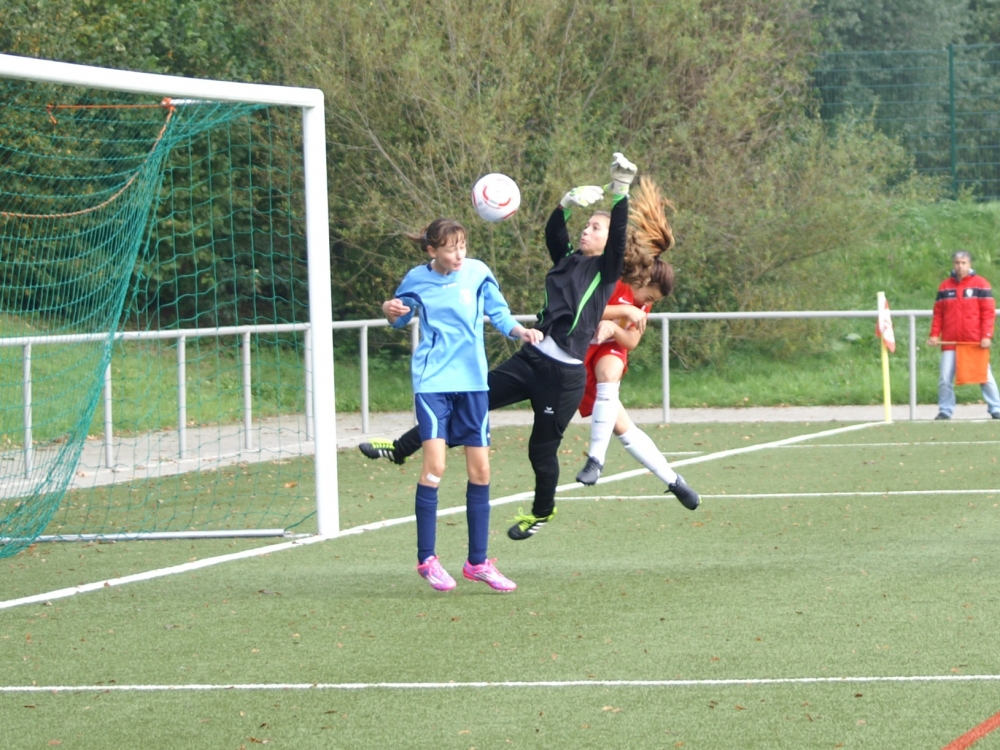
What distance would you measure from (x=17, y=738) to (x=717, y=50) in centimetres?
1787

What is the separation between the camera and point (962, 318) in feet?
55.5

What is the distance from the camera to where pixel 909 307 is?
23750mm

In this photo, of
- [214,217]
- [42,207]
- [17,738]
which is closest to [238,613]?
[17,738]

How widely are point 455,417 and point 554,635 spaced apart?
1.34 m

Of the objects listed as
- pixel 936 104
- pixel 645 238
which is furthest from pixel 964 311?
pixel 645 238

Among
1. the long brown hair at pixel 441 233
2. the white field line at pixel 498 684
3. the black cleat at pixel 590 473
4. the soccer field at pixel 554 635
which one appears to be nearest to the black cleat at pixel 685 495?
the soccer field at pixel 554 635

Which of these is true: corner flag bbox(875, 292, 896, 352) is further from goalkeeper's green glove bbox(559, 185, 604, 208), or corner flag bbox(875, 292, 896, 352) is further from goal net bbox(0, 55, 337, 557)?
goalkeeper's green glove bbox(559, 185, 604, 208)

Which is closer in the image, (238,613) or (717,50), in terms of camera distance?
(238,613)

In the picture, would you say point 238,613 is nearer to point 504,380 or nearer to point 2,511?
point 504,380

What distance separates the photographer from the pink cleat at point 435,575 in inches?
277

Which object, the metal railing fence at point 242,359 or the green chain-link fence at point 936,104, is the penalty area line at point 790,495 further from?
the green chain-link fence at point 936,104

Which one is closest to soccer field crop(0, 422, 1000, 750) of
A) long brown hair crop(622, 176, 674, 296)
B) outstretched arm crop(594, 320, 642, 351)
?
outstretched arm crop(594, 320, 642, 351)

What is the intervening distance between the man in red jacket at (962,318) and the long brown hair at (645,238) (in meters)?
9.35

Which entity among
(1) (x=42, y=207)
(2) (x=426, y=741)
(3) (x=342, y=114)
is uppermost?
A: (3) (x=342, y=114)
